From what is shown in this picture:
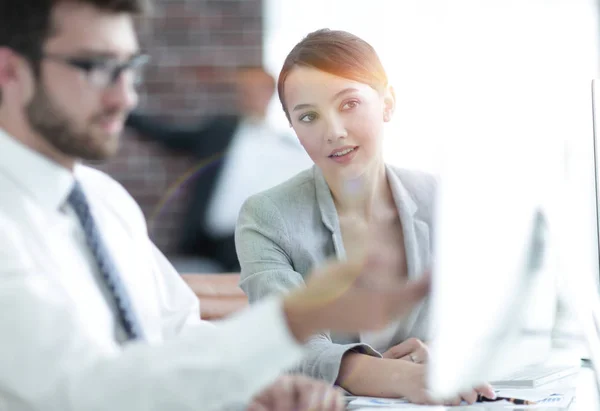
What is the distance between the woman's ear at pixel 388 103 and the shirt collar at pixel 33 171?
0.83 meters

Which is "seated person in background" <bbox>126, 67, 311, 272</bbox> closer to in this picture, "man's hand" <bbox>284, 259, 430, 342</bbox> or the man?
the man

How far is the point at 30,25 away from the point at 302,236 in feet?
2.37

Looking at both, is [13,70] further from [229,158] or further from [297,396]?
[229,158]

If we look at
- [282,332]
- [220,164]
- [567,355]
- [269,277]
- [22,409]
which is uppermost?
[282,332]

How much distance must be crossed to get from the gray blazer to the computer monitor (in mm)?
571

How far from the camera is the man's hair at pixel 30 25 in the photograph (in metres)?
1.03

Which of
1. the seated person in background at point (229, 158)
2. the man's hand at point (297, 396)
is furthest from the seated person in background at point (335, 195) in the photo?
the seated person in background at point (229, 158)

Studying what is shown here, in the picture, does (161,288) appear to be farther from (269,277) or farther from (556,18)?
(556,18)

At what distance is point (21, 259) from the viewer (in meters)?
0.93

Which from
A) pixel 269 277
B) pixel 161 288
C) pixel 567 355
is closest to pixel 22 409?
pixel 161 288

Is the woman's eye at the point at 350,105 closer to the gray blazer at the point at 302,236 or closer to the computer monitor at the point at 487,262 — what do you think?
the gray blazer at the point at 302,236

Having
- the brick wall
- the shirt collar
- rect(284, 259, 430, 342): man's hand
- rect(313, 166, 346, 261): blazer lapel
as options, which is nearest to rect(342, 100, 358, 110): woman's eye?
rect(313, 166, 346, 261): blazer lapel

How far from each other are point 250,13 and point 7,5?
3.18m

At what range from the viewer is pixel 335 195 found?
66.8 inches
